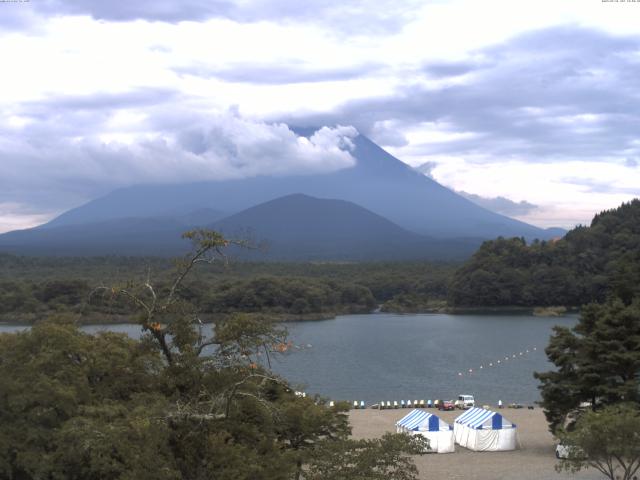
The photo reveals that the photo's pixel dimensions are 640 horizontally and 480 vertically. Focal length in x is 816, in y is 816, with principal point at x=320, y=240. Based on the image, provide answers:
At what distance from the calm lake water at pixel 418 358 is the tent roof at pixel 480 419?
338 cm

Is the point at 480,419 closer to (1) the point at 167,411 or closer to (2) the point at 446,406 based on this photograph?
(2) the point at 446,406

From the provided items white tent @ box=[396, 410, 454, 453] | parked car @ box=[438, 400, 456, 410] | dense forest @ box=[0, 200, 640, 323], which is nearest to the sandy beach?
white tent @ box=[396, 410, 454, 453]

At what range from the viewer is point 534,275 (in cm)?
5947

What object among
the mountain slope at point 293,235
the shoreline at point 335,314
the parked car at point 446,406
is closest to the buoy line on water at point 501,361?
the parked car at point 446,406

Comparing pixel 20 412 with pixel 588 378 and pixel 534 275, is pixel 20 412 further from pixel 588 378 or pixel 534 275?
pixel 534 275

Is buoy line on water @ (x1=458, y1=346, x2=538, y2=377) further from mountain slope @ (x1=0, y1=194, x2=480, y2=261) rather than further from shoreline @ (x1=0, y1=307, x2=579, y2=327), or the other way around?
mountain slope @ (x1=0, y1=194, x2=480, y2=261)

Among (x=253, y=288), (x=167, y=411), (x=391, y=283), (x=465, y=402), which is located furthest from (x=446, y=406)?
(x=391, y=283)

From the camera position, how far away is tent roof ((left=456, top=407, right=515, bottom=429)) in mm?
16266

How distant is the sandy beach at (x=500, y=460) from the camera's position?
543 inches

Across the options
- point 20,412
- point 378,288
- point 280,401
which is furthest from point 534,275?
point 20,412

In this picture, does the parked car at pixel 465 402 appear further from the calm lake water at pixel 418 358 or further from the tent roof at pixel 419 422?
the tent roof at pixel 419 422

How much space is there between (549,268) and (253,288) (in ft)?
73.7

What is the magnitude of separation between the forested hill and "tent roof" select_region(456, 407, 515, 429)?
4000cm

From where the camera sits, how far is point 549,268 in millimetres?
59781
